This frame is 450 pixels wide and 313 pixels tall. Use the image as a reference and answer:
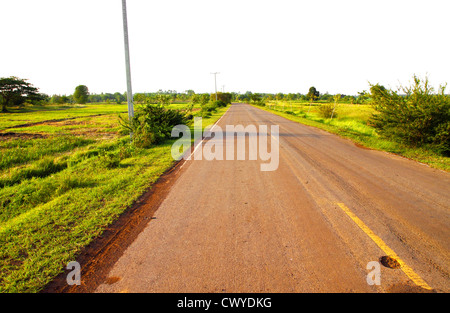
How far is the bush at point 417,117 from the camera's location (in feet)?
29.5

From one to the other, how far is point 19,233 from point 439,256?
19.0 ft

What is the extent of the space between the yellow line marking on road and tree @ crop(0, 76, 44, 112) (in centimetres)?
6692

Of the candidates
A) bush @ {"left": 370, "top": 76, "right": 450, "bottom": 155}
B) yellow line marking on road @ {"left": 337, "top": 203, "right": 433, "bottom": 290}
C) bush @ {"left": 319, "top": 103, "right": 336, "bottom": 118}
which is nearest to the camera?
yellow line marking on road @ {"left": 337, "top": 203, "right": 433, "bottom": 290}

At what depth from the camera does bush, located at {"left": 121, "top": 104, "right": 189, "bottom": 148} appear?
1061 centimetres

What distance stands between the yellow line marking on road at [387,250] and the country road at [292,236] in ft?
0.04

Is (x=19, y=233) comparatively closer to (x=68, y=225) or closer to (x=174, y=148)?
(x=68, y=225)

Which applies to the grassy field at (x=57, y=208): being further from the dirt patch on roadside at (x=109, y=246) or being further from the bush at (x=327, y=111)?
the bush at (x=327, y=111)

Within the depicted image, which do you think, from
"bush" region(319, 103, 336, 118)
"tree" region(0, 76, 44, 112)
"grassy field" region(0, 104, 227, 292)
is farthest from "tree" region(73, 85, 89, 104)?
"grassy field" region(0, 104, 227, 292)

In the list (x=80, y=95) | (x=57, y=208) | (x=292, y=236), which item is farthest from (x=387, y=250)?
(x=80, y=95)

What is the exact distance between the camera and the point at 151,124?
39.4 feet

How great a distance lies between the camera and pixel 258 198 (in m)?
4.88

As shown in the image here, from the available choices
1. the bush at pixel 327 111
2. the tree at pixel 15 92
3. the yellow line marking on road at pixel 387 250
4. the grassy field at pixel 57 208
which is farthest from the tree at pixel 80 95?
the yellow line marking on road at pixel 387 250

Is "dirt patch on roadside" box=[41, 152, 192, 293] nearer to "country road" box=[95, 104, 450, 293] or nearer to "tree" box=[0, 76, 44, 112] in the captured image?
"country road" box=[95, 104, 450, 293]
